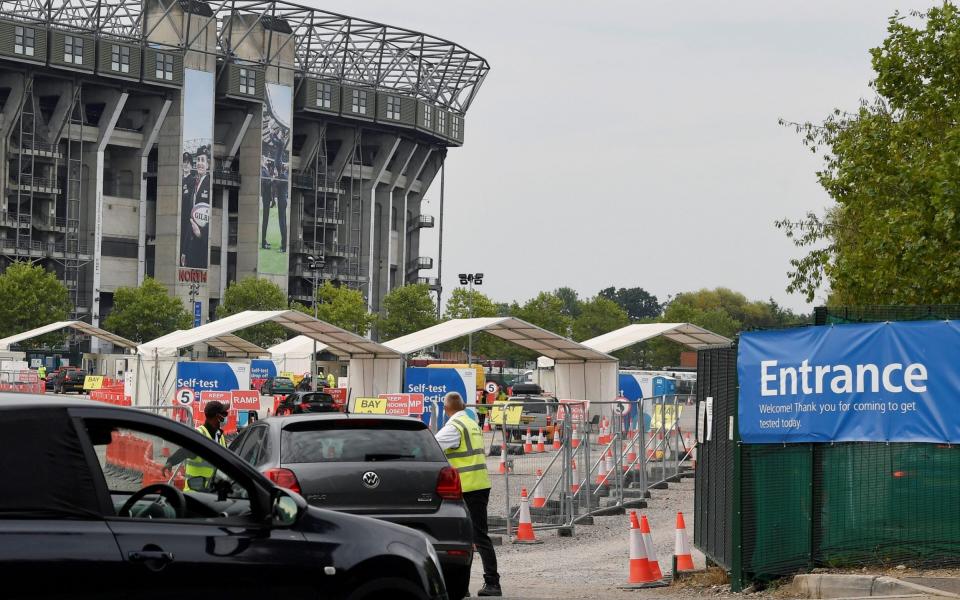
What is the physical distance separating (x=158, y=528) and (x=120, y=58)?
112m

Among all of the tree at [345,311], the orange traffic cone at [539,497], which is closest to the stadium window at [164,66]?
the tree at [345,311]

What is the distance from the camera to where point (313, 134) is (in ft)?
437

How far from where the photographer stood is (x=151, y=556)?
5844mm

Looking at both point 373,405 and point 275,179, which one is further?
point 275,179

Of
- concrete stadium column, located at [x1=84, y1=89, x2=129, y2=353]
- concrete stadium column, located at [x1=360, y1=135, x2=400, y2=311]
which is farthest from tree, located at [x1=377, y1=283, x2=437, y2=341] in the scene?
concrete stadium column, located at [x1=84, y1=89, x2=129, y2=353]

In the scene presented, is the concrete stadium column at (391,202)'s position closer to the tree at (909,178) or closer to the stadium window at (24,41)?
the stadium window at (24,41)

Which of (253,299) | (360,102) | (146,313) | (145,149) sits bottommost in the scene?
(146,313)

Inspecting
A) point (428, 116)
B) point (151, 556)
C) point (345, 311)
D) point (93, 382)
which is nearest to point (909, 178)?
point (151, 556)

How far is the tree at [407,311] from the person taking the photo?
400 ft

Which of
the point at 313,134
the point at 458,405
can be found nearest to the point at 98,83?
the point at 313,134

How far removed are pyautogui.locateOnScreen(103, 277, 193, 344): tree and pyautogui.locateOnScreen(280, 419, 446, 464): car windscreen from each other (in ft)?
318

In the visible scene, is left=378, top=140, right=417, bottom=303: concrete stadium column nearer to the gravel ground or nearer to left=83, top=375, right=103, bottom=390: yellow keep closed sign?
left=83, top=375, right=103, bottom=390: yellow keep closed sign

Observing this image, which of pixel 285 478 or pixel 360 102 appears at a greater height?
pixel 360 102

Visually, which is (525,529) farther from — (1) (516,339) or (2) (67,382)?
(2) (67,382)
